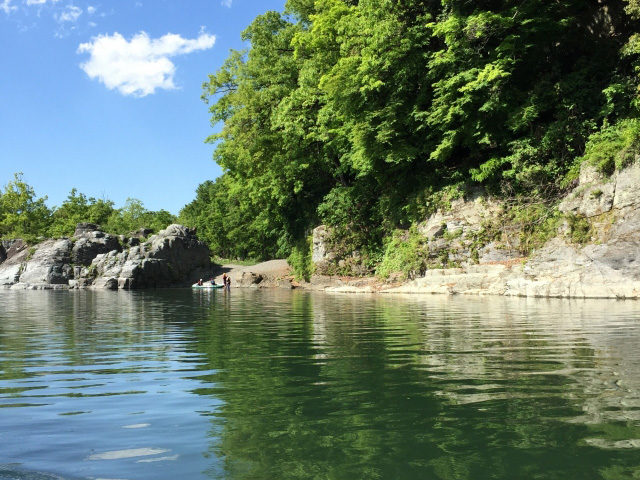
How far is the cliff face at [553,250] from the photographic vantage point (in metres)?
16.6

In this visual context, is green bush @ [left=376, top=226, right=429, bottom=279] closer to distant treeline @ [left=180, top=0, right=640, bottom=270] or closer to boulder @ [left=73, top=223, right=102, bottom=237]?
distant treeline @ [left=180, top=0, right=640, bottom=270]

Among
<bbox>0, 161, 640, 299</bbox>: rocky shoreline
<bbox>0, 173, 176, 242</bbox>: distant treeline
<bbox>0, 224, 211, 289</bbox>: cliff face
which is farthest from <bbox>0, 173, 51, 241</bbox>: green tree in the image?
<bbox>0, 161, 640, 299</bbox>: rocky shoreline

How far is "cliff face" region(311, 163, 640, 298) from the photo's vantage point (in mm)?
16578

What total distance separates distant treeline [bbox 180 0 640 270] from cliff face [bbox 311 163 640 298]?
3.93 ft

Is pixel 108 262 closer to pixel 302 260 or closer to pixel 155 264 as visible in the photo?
pixel 155 264

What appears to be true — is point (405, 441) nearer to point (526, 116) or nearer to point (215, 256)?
point (526, 116)

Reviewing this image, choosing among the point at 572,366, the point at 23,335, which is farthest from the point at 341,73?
the point at 572,366

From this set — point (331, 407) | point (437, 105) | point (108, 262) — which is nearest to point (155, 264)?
point (108, 262)

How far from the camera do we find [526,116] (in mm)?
21672

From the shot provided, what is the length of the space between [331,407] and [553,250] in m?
16.7

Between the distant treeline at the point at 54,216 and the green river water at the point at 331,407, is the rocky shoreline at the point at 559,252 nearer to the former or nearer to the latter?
the green river water at the point at 331,407

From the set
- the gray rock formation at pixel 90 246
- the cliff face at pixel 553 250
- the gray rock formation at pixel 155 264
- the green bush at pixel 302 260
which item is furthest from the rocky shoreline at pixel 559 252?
the gray rock formation at pixel 90 246

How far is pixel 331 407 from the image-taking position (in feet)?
15.0

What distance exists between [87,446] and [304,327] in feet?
25.5
